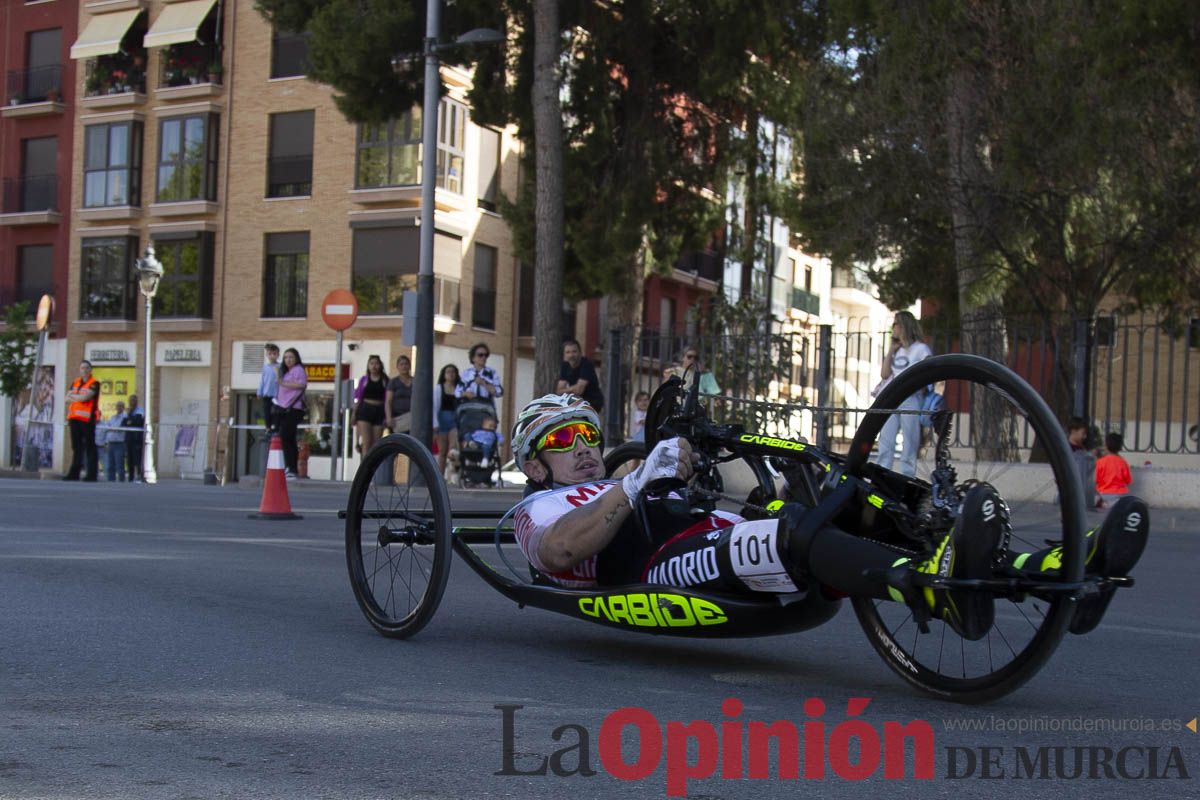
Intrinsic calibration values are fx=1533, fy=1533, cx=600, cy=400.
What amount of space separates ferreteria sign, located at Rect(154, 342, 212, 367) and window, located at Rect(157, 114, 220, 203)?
404 centimetres

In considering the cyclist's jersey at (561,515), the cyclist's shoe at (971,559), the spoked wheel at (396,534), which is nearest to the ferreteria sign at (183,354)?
the spoked wheel at (396,534)

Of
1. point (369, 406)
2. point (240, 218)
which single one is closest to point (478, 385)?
point (369, 406)

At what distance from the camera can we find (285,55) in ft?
136

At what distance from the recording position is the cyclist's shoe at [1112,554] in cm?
408

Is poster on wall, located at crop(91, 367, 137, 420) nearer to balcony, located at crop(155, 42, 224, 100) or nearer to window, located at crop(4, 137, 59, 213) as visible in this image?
window, located at crop(4, 137, 59, 213)

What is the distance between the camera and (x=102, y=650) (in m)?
5.47

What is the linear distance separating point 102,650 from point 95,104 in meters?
41.6

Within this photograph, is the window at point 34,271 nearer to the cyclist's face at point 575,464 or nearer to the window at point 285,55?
the window at point 285,55

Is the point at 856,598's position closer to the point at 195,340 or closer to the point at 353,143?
the point at 353,143

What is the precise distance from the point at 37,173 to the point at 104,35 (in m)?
4.96

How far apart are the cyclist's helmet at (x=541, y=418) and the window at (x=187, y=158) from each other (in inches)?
1516

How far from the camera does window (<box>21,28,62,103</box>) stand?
149 feet

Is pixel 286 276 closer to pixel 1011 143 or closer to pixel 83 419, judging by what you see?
pixel 83 419

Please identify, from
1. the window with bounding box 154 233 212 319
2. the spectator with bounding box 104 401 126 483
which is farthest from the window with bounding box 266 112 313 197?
the spectator with bounding box 104 401 126 483
